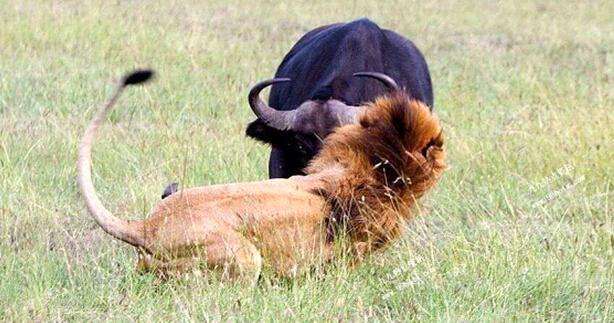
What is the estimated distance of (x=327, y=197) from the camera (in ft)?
16.5

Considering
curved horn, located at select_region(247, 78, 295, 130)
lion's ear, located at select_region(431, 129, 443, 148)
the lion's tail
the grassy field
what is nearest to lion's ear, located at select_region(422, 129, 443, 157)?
lion's ear, located at select_region(431, 129, 443, 148)

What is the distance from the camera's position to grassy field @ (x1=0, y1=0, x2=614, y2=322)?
183 inches

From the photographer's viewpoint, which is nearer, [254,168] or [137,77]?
[137,77]

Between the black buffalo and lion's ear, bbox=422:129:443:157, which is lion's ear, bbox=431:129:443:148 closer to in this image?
lion's ear, bbox=422:129:443:157

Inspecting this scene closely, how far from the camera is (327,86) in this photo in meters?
6.82

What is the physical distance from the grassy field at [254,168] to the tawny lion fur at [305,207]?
0.10 m

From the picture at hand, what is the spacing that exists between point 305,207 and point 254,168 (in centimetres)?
265

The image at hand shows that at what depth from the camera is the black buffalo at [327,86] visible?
6594mm

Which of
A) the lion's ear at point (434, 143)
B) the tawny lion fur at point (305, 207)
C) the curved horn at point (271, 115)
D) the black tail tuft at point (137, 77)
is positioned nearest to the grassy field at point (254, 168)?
the tawny lion fur at point (305, 207)

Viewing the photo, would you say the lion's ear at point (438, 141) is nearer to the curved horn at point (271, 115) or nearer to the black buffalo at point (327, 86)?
the black buffalo at point (327, 86)

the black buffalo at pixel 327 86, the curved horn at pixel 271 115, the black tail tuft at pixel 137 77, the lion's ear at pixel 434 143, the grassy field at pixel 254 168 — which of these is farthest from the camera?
the curved horn at pixel 271 115

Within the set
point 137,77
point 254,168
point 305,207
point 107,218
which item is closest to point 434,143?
point 305,207

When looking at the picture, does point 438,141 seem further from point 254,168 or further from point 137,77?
point 254,168

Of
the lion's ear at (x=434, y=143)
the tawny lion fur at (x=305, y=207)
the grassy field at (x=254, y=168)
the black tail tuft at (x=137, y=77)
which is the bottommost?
the grassy field at (x=254, y=168)
